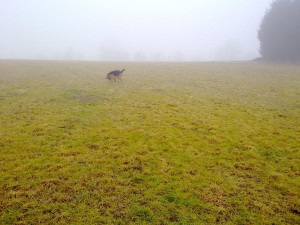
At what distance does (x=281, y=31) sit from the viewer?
56.7 metres

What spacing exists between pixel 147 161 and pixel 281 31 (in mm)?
59565

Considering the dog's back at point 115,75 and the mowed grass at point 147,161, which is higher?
the dog's back at point 115,75

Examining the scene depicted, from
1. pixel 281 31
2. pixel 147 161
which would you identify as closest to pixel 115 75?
pixel 147 161

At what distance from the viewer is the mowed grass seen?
8289 millimetres

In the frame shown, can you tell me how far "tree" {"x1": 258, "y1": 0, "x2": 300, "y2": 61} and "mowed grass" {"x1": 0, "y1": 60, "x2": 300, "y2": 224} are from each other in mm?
42415

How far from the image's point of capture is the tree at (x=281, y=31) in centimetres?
5519

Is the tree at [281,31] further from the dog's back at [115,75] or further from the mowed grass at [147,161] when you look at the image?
the dog's back at [115,75]

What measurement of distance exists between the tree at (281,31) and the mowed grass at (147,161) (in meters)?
42.4

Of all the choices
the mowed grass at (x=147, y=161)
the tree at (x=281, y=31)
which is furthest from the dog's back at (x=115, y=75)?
the tree at (x=281, y=31)

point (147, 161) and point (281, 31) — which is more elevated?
point (281, 31)

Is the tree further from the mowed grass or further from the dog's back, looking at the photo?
the dog's back

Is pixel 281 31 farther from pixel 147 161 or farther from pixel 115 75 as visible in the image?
pixel 147 161

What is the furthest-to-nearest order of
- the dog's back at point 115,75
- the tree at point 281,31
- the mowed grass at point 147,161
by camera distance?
the tree at point 281,31, the dog's back at point 115,75, the mowed grass at point 147,161

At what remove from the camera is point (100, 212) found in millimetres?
8164
